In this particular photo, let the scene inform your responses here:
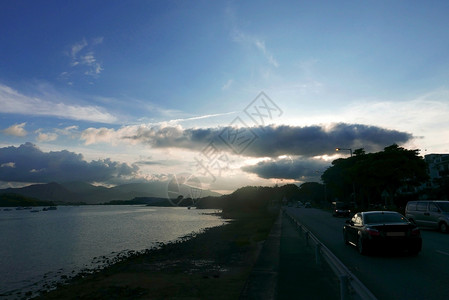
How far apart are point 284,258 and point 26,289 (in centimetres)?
1135

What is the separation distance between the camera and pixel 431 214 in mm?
21250

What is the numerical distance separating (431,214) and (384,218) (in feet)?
37.1

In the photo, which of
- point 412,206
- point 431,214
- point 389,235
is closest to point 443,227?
point 431,214

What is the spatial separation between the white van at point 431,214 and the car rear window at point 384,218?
32.2 ft

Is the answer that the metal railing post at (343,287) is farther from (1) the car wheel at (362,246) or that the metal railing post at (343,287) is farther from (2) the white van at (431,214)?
(2) the white van at (431,214)

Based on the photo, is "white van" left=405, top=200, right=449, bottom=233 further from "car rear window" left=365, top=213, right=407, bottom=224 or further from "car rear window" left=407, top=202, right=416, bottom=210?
"car rear window" left=365, top=213, right=407, bottom=224

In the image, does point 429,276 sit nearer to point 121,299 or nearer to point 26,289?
point 121,299

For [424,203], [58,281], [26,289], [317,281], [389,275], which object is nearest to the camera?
[317,281]

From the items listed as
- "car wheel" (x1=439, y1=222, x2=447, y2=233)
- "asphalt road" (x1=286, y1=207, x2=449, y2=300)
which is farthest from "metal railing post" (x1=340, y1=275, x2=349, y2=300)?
"car wheel" (x1=439, y1=222, x2=447, y2=233)

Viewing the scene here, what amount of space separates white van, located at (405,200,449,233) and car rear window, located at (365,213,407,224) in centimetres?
980

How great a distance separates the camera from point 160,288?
10305 mm

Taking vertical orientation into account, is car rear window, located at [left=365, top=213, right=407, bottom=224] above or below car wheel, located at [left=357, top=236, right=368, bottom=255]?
above

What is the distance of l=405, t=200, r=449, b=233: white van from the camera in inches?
790

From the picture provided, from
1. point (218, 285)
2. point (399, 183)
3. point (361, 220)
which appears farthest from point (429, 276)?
point (399, 183)
